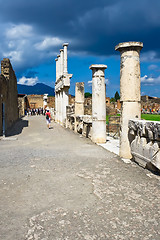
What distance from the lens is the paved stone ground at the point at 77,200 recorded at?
2613 mm

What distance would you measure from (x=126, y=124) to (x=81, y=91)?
7.84 meters

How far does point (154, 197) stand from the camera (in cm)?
356

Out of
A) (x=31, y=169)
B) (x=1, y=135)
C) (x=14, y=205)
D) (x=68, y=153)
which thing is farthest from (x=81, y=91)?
(x=14, y=205)

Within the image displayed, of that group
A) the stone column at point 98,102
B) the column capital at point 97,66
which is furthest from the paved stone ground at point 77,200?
the column capital at point 97,66

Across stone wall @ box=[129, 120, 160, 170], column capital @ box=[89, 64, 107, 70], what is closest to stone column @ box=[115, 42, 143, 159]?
stone wall @ box=[129, 120, 160, 170]

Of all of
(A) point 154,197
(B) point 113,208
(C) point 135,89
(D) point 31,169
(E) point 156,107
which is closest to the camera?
(B) point 113,208

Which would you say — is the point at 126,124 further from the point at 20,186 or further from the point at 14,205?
the point at 14,205

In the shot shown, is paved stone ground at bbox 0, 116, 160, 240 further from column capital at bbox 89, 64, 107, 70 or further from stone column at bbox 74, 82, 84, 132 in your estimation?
stone column at bbox 74, 82, 84, 132

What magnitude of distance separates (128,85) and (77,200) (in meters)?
3.64

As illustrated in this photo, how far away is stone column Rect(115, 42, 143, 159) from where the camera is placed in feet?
19.9

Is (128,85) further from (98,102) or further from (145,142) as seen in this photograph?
(98,102)

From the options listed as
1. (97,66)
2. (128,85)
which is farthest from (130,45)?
(97,66)

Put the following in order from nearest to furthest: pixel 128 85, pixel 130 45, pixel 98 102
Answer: pixel 130 45, pixel 128 85, pixel 98 102

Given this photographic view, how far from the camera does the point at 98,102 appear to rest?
30.3ft
